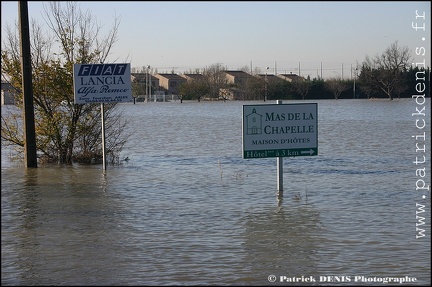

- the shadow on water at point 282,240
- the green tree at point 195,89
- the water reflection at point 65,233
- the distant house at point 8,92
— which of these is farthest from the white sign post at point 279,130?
the green tree at point 195,89

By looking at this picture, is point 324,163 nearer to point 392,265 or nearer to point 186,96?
point 392,265

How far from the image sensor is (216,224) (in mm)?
11430

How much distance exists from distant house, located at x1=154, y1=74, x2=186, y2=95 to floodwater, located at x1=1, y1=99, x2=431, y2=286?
87.8 meters

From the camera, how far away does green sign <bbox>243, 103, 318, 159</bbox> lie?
14.1m

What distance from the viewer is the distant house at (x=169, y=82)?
10869 cm

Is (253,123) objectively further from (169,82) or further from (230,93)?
(169,82)

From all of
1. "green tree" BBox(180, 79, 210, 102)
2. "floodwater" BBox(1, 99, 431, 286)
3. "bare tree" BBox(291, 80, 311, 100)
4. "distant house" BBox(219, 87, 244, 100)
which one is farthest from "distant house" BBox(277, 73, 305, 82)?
"floodwater" BBox(1, 99, 431, 286)

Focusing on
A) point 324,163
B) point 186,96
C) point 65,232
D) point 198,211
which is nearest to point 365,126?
point 324,163

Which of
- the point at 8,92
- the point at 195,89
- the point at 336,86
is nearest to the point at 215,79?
the point at 195,89

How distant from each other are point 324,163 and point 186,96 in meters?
70.9

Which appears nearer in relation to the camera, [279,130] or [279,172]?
[279,130]

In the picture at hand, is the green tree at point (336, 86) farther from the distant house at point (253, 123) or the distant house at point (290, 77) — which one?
the distant house at point (253, 123)

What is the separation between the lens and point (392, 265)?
346 inches

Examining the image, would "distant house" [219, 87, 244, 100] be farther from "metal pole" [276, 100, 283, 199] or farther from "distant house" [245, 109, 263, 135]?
"distant house" [245, 109, 263, 135]
